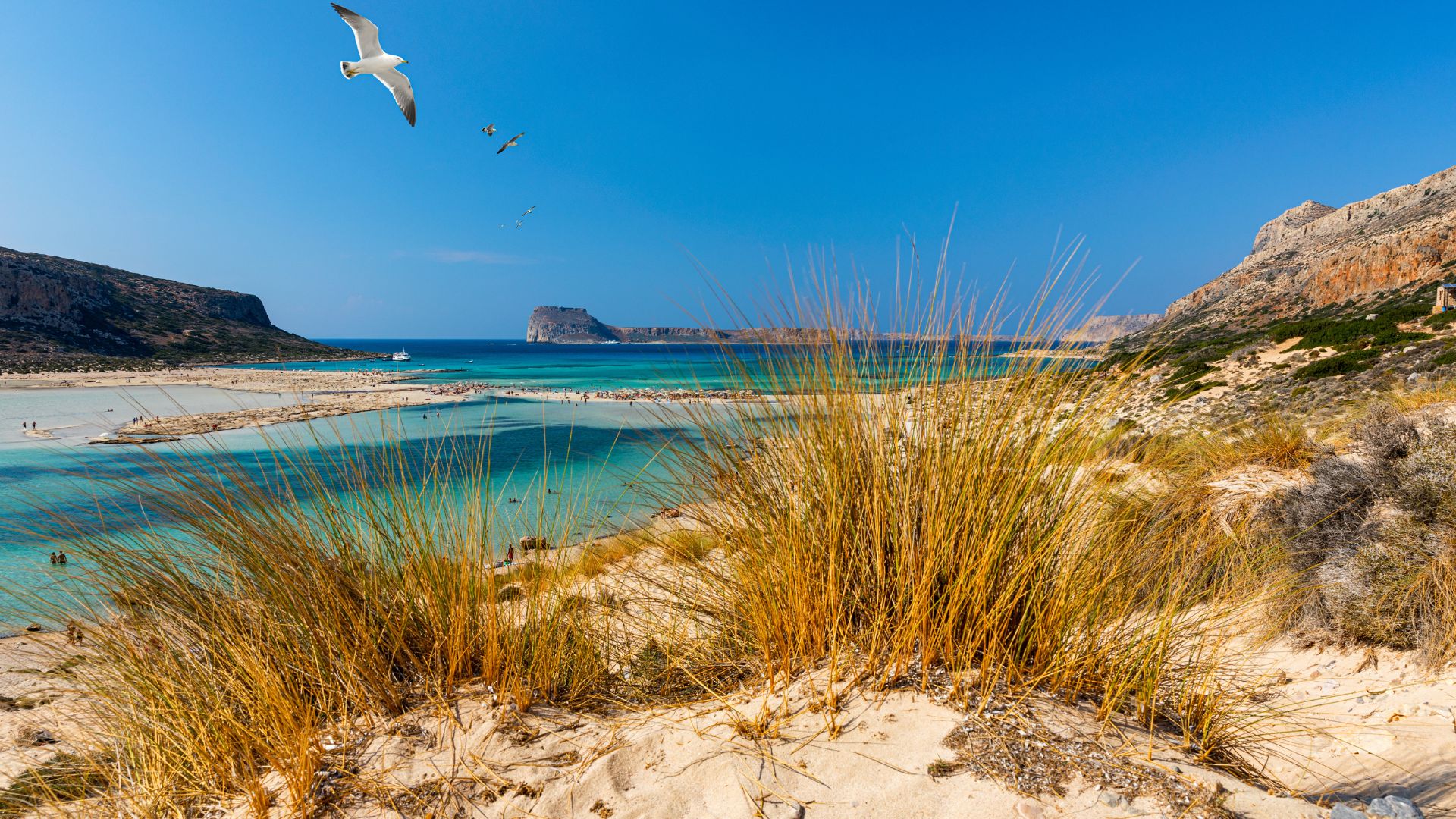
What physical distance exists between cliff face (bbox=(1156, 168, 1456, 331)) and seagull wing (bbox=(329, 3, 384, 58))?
10353 millimetres

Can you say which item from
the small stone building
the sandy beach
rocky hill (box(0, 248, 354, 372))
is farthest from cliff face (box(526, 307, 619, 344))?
the small stone building

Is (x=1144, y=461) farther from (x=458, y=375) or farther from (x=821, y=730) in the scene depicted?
(x=458, y=375)

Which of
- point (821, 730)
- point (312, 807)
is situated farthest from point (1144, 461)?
point (312, 807)

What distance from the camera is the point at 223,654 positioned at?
1812mm

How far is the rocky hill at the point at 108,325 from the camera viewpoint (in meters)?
37.3

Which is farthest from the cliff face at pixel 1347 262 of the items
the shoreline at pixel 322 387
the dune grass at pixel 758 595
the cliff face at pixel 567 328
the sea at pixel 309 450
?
the cliff face at pixel 567 328

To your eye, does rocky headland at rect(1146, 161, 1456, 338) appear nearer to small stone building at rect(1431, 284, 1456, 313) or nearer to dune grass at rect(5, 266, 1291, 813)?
small stone building at rect(1431, 284, 1456, 313)

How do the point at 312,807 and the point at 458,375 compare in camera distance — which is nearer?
the point at 312,807

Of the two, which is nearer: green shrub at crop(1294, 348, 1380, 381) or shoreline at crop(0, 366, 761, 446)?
green shrub at crop(1294, 348, 1380, 381)

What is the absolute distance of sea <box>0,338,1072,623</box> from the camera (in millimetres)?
2307

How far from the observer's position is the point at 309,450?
1240cm

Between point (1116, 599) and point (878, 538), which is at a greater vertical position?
point (878, 538)

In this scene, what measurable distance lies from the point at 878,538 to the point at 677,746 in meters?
0.78

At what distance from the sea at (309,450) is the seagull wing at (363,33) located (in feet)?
11.0
